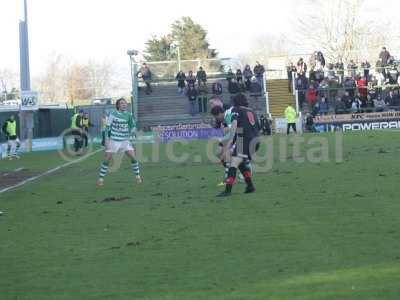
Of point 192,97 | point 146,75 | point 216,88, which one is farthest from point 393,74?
point 146,75

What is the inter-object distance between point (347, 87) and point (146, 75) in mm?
11589

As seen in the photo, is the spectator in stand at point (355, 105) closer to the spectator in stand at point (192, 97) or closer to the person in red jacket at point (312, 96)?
the person in red jacket at point (312, 96)

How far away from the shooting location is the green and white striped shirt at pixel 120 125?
20.3 metres

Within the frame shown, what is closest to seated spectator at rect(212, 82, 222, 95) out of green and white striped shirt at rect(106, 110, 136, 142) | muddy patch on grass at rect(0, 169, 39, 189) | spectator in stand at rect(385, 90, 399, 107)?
spectator in stand at rect(385, 90, 399, 107)

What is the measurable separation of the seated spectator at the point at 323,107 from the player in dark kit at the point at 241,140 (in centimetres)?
3252

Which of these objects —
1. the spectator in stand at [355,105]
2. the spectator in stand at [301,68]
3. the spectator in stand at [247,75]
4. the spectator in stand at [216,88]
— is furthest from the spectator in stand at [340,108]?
the spectator in stand at [216,88]

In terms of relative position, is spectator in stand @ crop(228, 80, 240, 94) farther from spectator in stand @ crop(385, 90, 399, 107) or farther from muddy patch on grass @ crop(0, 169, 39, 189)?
muddy patch on grass @ crop(0, 169, 39, 189)

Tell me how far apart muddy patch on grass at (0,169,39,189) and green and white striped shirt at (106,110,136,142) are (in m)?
3.24

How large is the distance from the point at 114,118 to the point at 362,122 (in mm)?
29340

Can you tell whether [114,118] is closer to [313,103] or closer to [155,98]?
[313,103]

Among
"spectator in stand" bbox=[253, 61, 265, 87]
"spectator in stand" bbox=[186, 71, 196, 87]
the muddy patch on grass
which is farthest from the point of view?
"spectator in stand" bbox=[253, 61, 265, 87]

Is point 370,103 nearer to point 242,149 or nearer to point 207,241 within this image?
point 242,149

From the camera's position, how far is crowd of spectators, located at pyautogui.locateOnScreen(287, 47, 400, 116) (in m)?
48.2

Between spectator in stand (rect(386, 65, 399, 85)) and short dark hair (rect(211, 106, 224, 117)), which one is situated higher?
spectator in stand (rect(386, 65, 399, 85))
